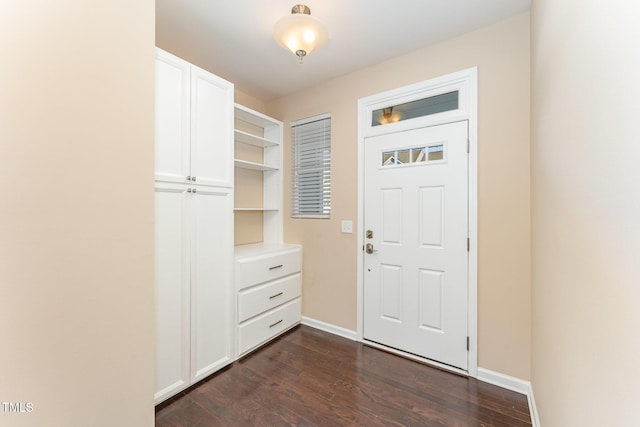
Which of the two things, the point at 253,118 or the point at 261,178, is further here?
the point at 261,178

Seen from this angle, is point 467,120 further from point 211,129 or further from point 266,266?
point 266,266

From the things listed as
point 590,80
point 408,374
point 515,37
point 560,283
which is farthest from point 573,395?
point 515,37

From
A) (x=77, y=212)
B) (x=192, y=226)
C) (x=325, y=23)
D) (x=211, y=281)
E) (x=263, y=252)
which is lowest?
(x=211, y=281)

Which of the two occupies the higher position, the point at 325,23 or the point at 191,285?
the point at 325,23

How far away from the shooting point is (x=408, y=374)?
2018mm

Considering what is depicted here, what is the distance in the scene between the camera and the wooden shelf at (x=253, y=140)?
2.66m

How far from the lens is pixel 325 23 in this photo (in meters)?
1.94

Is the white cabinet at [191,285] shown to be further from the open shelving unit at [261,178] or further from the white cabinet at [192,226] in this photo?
the open shelving unit at [261,178]

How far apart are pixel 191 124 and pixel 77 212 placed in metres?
1.04

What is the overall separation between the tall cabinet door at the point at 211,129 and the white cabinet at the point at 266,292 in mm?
782

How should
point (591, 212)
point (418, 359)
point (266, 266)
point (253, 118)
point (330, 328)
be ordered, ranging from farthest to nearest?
point (253, 118) → point (330, 328) → point (266, 266) → point (418, 359) → point (591, 212)

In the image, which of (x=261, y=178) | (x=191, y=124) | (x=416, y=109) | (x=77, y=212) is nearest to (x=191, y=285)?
(x=77, y=212)

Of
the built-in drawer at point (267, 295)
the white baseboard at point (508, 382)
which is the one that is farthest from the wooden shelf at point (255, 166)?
the white baseboard at point (508, 382)

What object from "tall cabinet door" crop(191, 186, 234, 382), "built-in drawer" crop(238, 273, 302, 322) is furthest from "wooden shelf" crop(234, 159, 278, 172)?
"built-in drawer" crop(238, 273, 302, 322)
